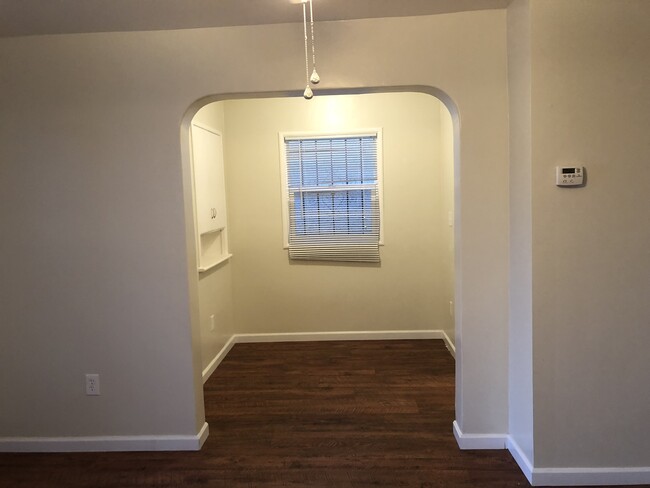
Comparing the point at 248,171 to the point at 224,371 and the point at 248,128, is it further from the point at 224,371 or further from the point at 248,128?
the point at 224,371

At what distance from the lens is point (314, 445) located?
2.66 metres

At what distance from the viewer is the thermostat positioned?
209 centimetres

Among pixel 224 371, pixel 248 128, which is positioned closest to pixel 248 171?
pixel 248 128

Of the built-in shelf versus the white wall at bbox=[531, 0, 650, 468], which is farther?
the built-in shelf

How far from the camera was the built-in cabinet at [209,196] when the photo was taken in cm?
355

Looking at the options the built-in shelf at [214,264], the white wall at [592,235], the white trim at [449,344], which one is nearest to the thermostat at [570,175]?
the white wall at [592,235]

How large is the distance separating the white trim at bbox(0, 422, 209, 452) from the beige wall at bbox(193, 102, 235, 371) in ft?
2.81

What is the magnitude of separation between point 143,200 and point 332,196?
218 centimetres

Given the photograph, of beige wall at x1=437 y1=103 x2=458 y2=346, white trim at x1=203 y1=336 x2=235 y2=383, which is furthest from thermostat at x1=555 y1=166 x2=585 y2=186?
white trim at x1=203 y1=336 x2=235 y2=383

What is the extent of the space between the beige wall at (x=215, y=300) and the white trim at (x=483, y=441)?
1.90 m

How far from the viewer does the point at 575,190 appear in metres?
2.11

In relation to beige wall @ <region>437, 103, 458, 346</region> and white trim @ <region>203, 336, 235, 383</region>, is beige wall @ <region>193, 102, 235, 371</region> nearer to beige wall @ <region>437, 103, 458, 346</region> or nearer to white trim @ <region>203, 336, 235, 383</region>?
white trim @ <region>203, 336, 235, 383</region>

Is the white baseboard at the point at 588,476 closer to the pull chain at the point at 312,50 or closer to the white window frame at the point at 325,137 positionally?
the pull chain at the point at 312,50

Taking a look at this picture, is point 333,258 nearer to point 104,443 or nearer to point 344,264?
point 344,264
